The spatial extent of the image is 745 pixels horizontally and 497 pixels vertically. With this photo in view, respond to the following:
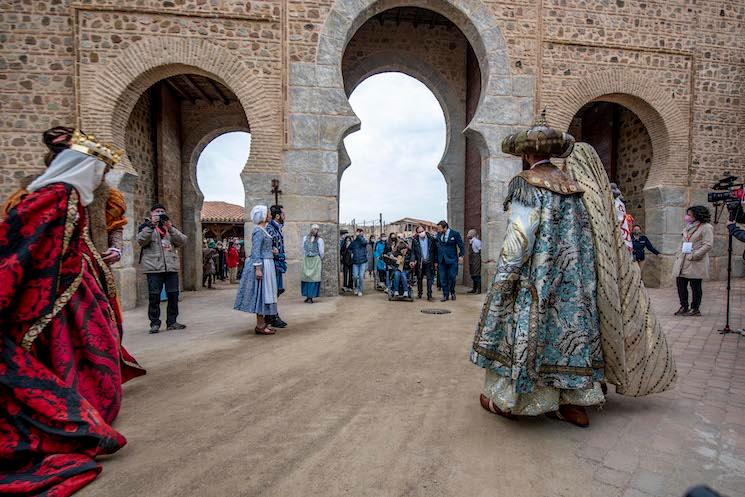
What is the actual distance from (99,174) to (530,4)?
9371mm

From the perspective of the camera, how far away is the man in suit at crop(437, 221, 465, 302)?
27.6 ft

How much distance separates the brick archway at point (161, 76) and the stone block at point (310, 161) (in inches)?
10.4

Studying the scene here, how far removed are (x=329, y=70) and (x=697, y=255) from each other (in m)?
7.26

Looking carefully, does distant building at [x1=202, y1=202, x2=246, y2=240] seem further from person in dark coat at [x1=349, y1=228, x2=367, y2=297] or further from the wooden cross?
the wooden cross

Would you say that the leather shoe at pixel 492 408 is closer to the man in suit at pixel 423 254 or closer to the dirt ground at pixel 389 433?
the dirt ground at pixel 389 433

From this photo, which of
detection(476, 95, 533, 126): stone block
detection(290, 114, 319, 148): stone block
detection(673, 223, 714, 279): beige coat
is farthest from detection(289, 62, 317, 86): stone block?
detection(673, 223, 714, 279): beige coat

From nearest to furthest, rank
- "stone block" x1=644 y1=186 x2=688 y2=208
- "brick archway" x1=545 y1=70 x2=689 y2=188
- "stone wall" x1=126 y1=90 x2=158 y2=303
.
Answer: "stone wall" x1=126 y1=90 x2=158 y2=303
"brick archway" x1=545 y1=70 x2=689 y2=188
"stone block" x1=644 y1=186 x2=688 y2=208

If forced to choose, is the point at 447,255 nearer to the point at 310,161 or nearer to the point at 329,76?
the point at 310,161

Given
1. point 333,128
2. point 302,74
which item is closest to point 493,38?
→ point 333,128

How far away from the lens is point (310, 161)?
8234 mm

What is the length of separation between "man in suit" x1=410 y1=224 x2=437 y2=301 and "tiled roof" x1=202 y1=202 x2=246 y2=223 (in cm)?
1559

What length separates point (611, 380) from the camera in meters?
2.48

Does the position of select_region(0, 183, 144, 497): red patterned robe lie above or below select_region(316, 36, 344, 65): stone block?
below

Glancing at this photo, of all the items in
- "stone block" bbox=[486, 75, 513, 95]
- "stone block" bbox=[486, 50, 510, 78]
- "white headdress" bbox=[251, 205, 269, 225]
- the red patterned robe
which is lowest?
the red patterned robe
